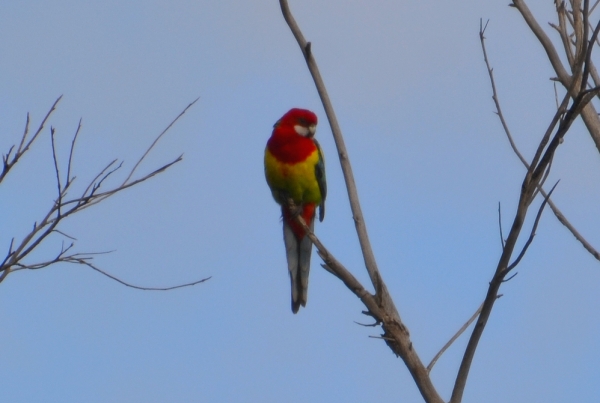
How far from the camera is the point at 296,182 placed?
20.6ft

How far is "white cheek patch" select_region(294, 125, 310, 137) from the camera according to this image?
6578 mm

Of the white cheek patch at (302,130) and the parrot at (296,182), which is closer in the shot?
the parrot at (296,182)

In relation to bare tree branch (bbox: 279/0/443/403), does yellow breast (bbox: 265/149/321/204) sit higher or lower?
higher

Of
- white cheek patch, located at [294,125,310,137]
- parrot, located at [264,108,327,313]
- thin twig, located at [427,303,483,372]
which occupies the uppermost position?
white cheek patch, located at [294,125,310,137]

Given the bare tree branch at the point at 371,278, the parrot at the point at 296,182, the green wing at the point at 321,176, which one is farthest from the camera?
the green wing at the point at 321,176

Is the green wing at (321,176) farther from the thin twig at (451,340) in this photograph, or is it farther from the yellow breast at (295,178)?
the thin twig at (451,340)

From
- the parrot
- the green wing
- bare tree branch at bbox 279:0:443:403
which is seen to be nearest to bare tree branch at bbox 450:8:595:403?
bare tree branch at bbox 279:0:443:403

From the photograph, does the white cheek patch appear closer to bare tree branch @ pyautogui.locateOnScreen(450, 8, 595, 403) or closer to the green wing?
the green wing

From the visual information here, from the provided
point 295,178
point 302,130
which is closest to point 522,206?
point 295,178

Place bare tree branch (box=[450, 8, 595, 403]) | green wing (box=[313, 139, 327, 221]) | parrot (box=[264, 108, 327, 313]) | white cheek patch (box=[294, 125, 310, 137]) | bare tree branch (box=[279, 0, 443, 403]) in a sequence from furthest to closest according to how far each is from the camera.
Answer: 1. white cheek patch (box=[294, 125, 310, 137])
2. green wing (box=[313, 139, 327, 221])
3. parrot (box=[264, 108, 327, 313])
4. bare tree branch (box=[279, 0, 443, 403])
5. bare tree branch (box=[450, 8, 595, 403])

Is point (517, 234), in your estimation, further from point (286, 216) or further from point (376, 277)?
point (286, 216)

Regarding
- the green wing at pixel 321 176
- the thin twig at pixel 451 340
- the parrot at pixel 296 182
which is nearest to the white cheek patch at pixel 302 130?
the parrot at pixel 296 182

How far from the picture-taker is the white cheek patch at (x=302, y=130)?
6.58 m

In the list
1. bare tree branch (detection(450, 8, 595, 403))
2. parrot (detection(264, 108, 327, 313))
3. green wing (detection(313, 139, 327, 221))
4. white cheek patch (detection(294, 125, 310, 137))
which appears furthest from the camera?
white cheek patch (detection(294, 125, 310, 137))
